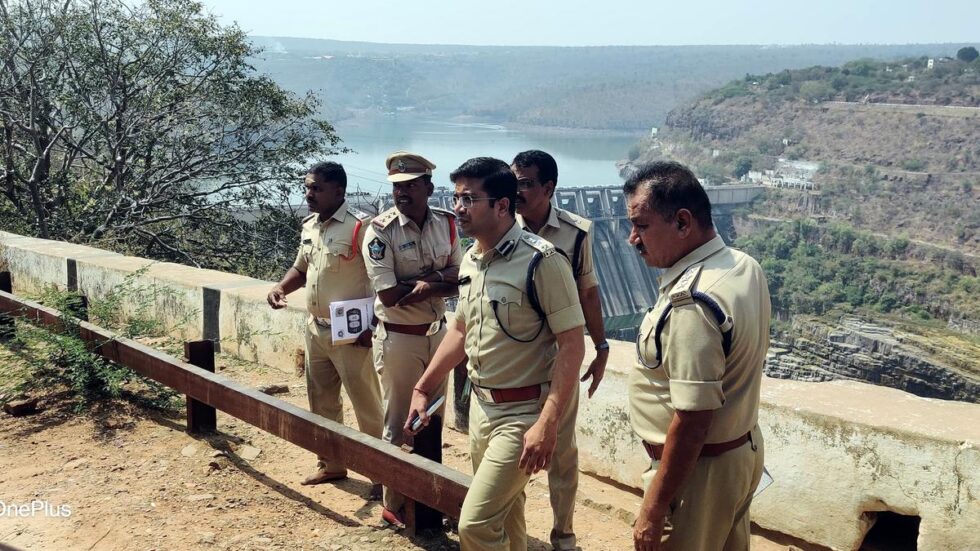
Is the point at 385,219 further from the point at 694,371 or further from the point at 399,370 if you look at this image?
the point at 694,371

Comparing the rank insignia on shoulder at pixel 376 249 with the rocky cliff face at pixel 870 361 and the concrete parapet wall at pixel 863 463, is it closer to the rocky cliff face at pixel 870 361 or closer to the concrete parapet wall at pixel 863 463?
the concrete parapet wall at pixel 863 463

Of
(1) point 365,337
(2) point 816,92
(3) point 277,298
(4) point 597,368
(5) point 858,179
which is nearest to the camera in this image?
(4) point 597,368

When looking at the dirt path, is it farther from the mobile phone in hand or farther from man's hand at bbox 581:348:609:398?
man's hand at bbox 581:348:609:398

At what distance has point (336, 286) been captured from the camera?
3.64 m

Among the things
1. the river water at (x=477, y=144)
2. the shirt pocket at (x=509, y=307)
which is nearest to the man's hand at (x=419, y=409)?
the shirt pocket at (x=509, y=307)

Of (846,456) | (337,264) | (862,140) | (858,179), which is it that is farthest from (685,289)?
(862,140)

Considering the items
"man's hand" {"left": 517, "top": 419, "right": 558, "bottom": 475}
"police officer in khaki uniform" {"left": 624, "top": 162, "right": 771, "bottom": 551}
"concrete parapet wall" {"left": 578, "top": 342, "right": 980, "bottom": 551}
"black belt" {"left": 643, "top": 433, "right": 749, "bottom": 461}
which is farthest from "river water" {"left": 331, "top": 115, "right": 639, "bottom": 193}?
"black belt" {"left": 643, "top": 433, "right": 749, "bottom": 461}

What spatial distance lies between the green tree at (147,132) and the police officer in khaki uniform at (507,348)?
8700 millimetres

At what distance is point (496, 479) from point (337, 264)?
1509 mm

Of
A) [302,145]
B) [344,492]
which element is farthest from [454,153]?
[344,492]

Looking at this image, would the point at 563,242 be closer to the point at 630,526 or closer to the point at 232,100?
the point at 630,526

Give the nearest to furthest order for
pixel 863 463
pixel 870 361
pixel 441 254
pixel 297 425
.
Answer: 1. pixel 863 463
2. pixel 297 425
3. pixel 441 254
4. pixel 870 361

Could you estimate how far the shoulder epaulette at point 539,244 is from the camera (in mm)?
2516

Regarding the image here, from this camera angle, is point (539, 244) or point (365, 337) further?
point (365, 337)
